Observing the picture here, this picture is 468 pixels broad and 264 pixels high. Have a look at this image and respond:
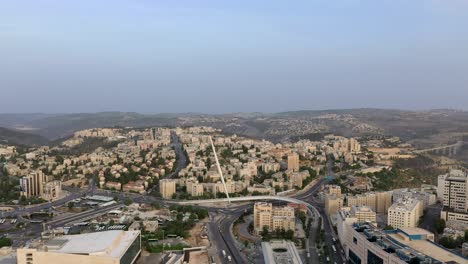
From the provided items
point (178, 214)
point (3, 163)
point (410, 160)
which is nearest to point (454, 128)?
point (410, 160)

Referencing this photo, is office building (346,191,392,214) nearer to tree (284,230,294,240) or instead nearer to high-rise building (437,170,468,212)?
high-rise building (437,170,468,212)

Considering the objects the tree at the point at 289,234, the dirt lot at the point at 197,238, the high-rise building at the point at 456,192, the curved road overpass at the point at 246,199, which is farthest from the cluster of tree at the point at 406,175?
the dirt lot at the point at 197,238

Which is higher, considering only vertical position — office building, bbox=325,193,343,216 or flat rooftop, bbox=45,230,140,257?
flat rooftop, bbox=45,230,140,257

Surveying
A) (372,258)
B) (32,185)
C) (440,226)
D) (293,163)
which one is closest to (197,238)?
(372,258)

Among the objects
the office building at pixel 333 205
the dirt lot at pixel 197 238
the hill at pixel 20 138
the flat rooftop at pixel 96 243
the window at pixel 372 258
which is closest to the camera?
the window at pixel 372 258

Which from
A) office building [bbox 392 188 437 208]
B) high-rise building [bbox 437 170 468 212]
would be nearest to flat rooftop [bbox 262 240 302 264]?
office building [bbox 392 188 437 208]

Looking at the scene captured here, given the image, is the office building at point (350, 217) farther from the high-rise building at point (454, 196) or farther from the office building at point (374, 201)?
the high-rise building at point (454, 196)

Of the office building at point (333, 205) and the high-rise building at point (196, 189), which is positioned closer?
the office building at point (333, 205)

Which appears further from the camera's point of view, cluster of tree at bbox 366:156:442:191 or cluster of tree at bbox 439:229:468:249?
cluster of tree at bbox 366:156:442:191
